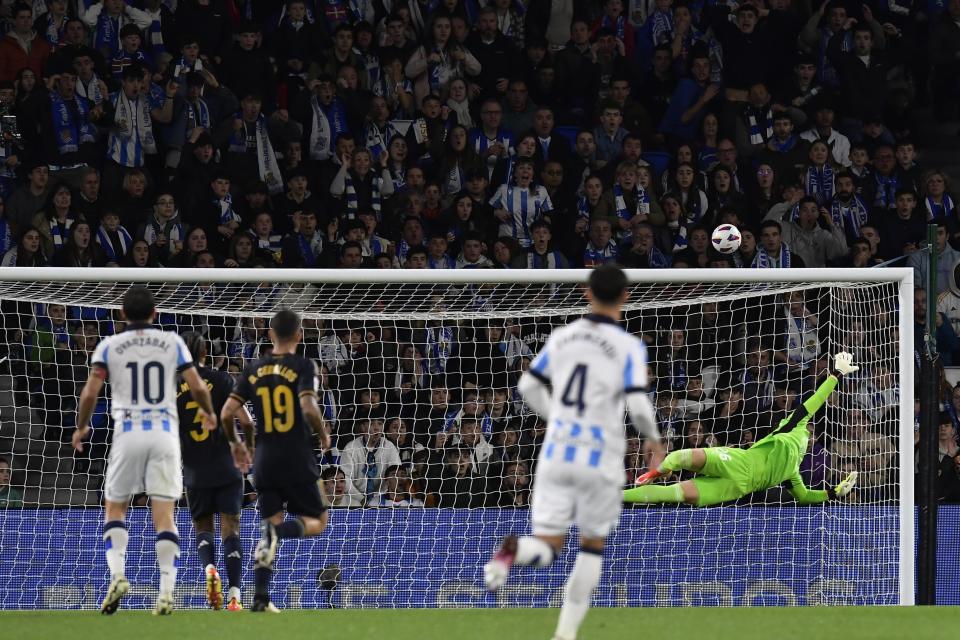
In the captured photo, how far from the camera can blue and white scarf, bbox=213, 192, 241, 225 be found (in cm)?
1341

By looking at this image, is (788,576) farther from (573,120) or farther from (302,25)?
(302,25)

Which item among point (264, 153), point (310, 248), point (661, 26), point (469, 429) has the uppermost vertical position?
point (661, 26)

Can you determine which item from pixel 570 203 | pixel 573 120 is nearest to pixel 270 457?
pixel 570 203

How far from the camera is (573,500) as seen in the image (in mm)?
6023

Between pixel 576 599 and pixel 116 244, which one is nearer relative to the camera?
pixel 576 599

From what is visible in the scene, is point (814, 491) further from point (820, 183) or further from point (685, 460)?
point (820, 183)

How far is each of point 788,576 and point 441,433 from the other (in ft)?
9.35

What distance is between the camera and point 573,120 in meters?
15.1

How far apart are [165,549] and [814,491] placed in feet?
16.5

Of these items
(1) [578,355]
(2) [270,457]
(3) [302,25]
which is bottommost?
(2) [270,457]

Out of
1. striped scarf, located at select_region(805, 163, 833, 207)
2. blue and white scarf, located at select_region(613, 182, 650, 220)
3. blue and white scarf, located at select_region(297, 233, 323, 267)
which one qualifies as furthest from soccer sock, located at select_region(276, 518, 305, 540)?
striped scarf, located at select_region(805, 163, 833, 207)

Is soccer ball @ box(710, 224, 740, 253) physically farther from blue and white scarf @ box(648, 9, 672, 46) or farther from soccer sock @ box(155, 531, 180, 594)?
soccer sock @ box(155, 531, 180, 594)

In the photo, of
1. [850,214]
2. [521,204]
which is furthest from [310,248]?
[850,214]

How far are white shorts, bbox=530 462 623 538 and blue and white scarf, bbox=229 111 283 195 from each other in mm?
8577
